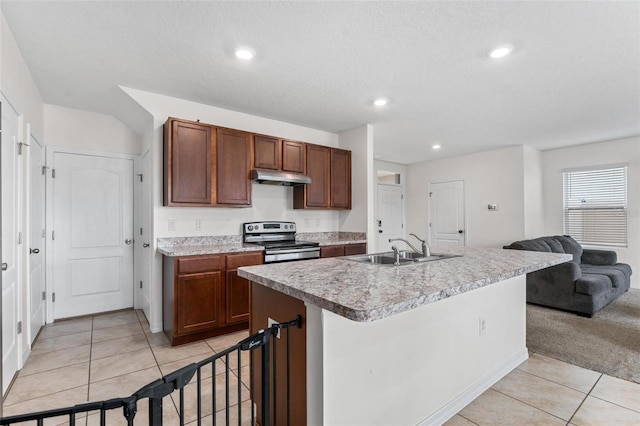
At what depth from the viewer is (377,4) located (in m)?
1.94

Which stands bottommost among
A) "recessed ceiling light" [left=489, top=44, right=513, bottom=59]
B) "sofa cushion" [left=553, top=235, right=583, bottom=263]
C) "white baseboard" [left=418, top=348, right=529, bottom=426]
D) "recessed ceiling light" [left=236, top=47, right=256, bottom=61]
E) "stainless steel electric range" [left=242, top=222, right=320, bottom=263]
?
"white baseboard" [left=418, top=348, right=529, bottom=426]

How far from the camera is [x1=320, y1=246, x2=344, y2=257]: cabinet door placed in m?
3.91

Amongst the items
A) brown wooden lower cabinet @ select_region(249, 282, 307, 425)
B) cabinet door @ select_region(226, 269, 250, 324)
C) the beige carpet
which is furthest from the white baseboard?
cabinet door @ select_region(226, 269, 250, 324)

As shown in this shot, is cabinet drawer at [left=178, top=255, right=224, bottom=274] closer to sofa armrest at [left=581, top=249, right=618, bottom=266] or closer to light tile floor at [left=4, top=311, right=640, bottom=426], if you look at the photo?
light tile floor at [left=4, top=311, right=640, bottom=426]

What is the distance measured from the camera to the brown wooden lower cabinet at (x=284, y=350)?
1.44 meters

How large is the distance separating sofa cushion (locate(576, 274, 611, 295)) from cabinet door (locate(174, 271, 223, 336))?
4.04 metres

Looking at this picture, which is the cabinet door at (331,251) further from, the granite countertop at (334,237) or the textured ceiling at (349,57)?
the textured ceiling at (349,57)

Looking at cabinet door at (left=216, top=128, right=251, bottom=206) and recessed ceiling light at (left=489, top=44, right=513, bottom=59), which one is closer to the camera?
recessed ceiling light at (left=489, top=44, right=513, bottom=59)

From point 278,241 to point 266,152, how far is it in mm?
1140

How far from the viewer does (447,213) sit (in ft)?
22.0

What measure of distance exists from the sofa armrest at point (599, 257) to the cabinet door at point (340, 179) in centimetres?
390

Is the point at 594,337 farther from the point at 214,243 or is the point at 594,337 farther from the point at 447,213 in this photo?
the point at 214,243

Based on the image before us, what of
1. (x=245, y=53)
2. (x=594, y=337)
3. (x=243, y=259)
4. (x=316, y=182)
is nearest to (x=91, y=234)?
(x=243, y=259)

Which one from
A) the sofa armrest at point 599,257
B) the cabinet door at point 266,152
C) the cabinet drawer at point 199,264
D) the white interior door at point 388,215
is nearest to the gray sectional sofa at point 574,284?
the sofa armrest at point 599,257
